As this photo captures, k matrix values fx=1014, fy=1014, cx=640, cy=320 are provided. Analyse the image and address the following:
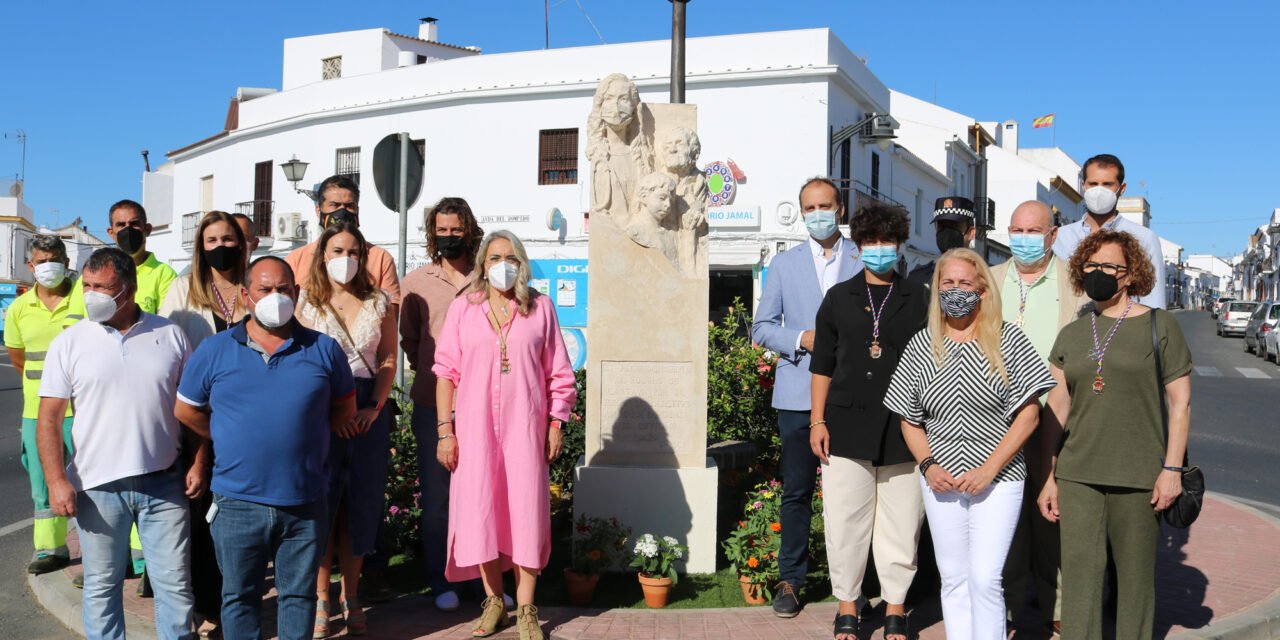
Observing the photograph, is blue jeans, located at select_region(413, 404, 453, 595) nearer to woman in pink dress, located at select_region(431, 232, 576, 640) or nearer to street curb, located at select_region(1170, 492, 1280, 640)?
woman in pink dress, located at select_region(431, 232, 576, 640)

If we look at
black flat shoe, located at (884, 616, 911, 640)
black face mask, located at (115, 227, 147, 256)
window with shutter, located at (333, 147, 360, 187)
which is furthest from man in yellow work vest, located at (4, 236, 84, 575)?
window with shutter, located at (333, 147, 360, 187)

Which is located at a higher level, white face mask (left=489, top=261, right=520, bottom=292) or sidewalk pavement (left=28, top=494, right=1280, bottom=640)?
white face mask (left=489, top=261, right=520, bottom=292)

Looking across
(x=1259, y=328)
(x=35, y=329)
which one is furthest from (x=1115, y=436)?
(x=1259, y=328)

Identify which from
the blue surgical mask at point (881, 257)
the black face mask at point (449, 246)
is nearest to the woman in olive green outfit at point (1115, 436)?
the blue surgical mask at point (881, 257)

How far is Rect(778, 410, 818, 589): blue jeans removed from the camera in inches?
209

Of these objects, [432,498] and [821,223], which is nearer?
[821,223]

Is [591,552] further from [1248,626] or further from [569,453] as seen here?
[1248,626]

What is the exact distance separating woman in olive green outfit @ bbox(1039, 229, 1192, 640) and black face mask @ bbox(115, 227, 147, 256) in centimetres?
501

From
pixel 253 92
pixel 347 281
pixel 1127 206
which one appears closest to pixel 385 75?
pixel 253 92

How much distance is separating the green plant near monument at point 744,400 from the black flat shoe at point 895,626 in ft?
11.2

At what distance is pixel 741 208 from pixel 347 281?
19708mm

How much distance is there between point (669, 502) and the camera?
6.03m

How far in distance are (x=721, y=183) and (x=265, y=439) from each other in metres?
20.8

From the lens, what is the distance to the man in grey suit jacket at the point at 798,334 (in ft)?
17.4
